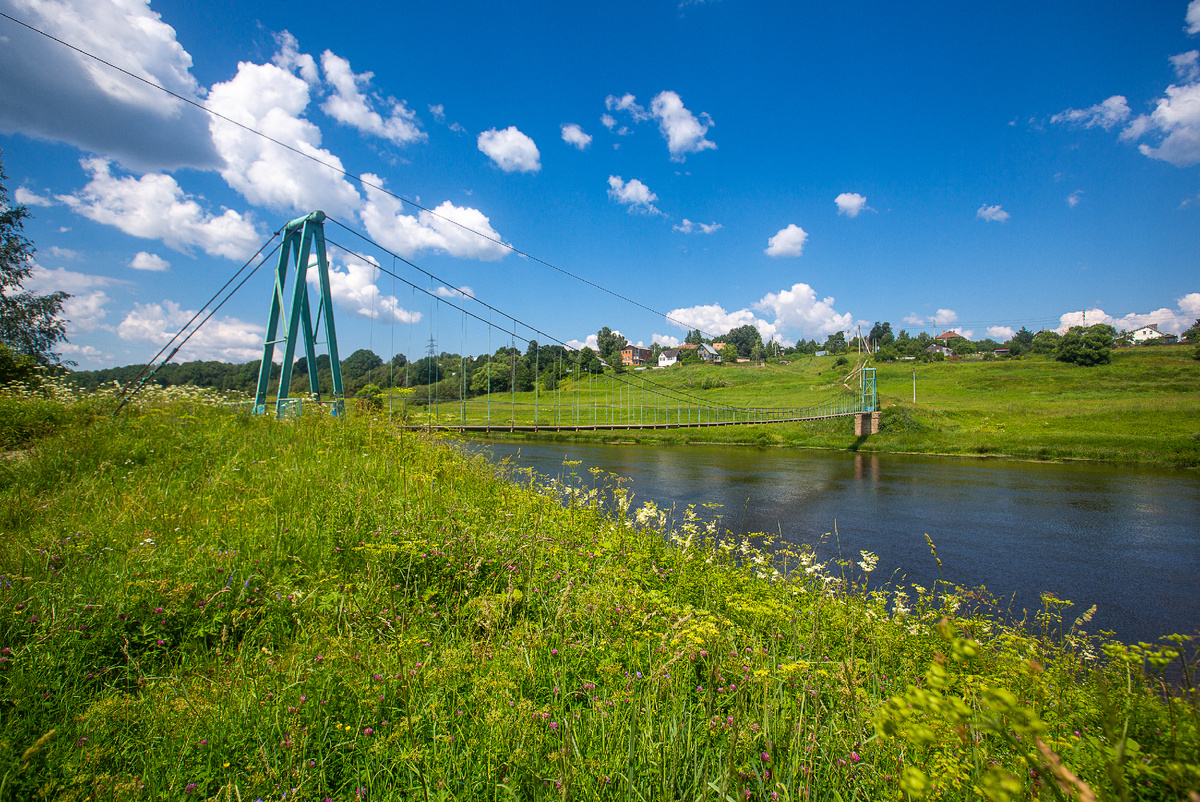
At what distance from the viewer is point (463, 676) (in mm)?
2020

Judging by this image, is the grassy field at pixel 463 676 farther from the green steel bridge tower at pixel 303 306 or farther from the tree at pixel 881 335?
the tree at pixel 881 335

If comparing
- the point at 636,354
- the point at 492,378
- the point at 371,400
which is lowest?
the point at 371,400

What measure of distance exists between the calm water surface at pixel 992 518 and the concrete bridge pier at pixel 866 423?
8704 mm

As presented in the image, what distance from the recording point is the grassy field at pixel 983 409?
89.2 ft

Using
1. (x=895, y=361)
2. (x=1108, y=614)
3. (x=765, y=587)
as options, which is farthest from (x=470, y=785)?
(x=895, y=361)

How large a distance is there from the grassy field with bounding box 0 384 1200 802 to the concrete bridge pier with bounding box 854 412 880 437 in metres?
36.2

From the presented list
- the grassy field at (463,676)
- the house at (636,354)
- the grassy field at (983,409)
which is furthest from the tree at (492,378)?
the house at (636,354)

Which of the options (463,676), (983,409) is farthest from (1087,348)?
(463,676)

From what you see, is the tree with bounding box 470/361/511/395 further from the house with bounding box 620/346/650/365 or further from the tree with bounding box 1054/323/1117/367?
the house with bounding box 620/346/650/365

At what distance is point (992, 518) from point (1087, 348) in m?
50.7

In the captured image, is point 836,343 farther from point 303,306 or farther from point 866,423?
point 303,306

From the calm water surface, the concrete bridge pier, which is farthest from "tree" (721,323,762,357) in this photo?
the calm water surface

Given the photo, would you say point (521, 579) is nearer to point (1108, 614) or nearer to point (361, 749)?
point (361, 749)

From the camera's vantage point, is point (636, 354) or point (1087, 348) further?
point (636, 354)
